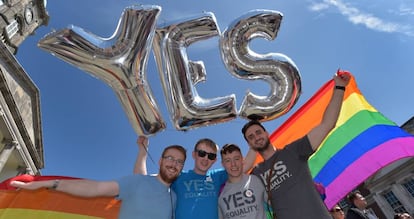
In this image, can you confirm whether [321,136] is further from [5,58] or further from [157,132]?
[5,58]

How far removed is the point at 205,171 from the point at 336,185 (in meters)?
2.94

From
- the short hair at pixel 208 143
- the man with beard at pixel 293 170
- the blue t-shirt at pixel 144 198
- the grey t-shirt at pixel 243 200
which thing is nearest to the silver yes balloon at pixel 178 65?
the short hair at pixel 208 143

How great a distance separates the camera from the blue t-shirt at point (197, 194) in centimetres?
223

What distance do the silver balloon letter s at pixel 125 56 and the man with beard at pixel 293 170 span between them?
3.80ft

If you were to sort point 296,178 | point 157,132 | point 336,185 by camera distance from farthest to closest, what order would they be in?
point 336,185, point 157,132, point 296,178

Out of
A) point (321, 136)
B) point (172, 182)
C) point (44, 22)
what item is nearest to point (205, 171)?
point (172, 182)

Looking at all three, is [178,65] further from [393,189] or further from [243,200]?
[393,189]

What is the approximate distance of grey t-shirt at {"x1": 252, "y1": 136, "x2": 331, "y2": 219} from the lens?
224cm

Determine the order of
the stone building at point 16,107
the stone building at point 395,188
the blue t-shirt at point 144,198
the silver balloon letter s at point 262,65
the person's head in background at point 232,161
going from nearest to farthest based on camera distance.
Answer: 1. the blue t-shirt at point 144,198
2. the person's head in background at point 232,161
3. the silver balloon letter s at point 262,65
4. the stone building at point 16,107
5. the stone building at point 395,188

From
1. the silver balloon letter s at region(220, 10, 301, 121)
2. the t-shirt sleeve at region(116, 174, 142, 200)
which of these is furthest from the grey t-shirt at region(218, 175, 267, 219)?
the silver balloon letter s at region(220, 10, 301, 121)

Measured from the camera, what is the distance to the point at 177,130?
3.17 m

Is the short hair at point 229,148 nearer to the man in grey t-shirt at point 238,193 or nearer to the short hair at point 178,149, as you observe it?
the man in grey t-shirt at point 238,193

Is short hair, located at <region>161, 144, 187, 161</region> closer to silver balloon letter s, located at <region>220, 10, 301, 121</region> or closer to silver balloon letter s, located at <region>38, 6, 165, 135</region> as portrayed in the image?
silver balloon letter s, located at <region>38, 6, 165, 135</region>

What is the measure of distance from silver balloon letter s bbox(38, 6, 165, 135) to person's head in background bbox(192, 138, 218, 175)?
58 centimetres
